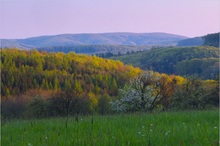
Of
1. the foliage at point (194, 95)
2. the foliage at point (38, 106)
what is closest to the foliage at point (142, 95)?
the foliage at point (194, 95)

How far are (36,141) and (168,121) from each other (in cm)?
359

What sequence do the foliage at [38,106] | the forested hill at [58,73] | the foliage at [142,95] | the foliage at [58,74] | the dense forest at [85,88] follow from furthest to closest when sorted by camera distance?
1. the forested hill at [58,73]
2. the foliage at [58,74]
3. the foliage at [38,106]
4. the foliage at [142,95]
5. the dense forest at [85,88]

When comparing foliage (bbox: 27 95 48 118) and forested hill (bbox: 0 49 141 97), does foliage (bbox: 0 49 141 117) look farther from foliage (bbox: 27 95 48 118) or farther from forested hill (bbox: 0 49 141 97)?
foliage (bbox: 27 95 48 118)

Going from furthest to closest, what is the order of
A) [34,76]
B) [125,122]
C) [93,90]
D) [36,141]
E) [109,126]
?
[34,76] → [93,90] → [125,122] → [109,126] → [36,141]

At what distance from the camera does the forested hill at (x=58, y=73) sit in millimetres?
112812

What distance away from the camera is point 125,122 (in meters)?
8.35

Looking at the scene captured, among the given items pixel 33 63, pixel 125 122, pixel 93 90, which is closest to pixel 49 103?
pixel 125 122

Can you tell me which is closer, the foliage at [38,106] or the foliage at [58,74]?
the foliage at [38,106]

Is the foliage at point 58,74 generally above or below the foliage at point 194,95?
below

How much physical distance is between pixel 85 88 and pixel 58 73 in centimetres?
1637

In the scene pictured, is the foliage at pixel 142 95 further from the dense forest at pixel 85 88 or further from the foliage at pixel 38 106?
the foliage at pixel 38 106

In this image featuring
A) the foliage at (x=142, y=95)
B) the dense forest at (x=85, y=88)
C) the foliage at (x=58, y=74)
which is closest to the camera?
the dense forest at (x=85, y=88)

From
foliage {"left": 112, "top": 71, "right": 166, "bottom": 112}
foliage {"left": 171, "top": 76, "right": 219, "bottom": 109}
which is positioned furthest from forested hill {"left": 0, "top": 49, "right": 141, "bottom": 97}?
foliage {"left": 171, "top": 76, "right": 219, "bottom": 109}

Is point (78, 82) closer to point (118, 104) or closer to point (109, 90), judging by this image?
point (109, 90)
